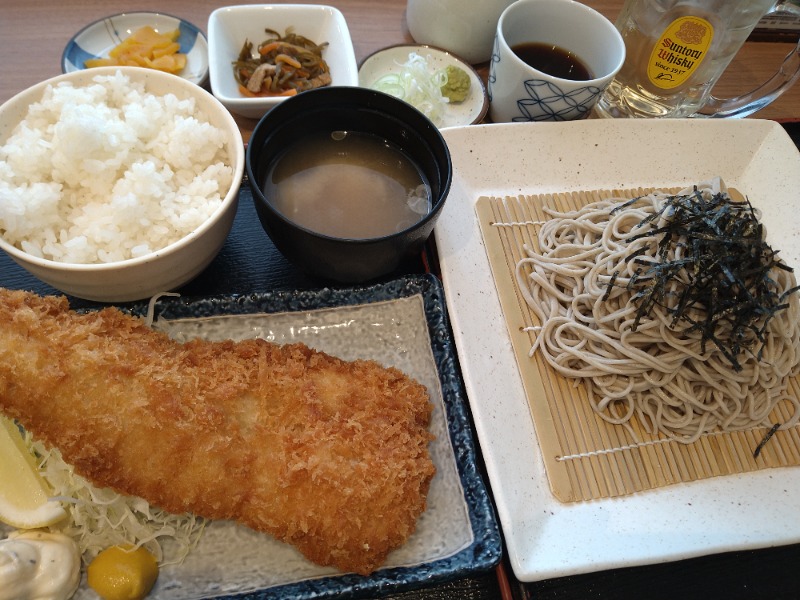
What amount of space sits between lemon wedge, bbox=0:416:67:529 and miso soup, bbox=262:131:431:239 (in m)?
1.06

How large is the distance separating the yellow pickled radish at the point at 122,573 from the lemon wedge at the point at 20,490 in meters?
0.18

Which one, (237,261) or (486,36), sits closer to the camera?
(237,261)

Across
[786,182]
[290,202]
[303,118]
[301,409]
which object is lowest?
[301,409]

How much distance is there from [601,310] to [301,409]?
112 cm

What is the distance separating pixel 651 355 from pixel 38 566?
192 cm

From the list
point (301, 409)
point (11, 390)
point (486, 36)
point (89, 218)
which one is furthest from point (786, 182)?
point (11, 390)

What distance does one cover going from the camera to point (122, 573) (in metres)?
1.41

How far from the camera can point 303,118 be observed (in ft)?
6.70

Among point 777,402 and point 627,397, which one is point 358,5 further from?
point 777,402

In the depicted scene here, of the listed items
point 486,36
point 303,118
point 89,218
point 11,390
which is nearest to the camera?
point 11,390

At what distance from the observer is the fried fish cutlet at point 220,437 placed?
148 cm

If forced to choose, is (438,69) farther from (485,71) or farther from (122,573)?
(122,573)

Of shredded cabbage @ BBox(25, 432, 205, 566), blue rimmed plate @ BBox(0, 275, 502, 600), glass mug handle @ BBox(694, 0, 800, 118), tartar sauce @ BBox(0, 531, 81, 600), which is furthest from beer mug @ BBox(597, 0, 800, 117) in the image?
tartar sauce @ BBox(0, 531, 81, 600)

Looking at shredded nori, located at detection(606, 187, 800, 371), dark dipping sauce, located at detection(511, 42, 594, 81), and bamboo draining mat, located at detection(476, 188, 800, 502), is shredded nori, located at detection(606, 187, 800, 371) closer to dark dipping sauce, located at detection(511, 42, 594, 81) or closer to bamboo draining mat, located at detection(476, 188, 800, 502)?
bamboo draining mat, located at detection(476, 188, 800, 502)
